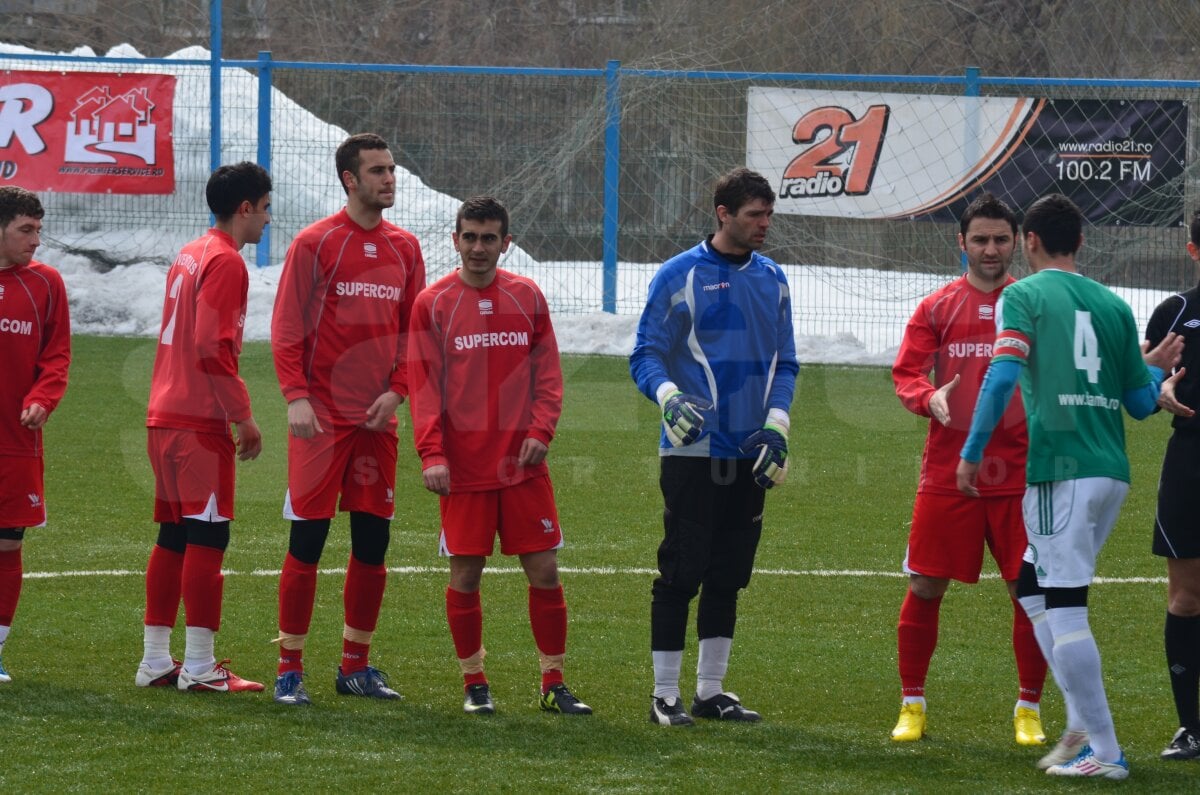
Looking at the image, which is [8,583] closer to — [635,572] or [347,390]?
[347,390]

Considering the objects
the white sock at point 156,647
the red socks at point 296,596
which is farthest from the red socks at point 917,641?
the white sock at point 156,647

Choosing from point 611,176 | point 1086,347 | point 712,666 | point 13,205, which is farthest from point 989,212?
point 611,176

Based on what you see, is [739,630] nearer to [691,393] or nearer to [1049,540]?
[691,393]

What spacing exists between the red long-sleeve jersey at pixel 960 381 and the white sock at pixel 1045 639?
42cm

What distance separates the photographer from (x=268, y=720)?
17.3ft

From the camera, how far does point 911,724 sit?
526cm

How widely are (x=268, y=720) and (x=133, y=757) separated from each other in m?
0.60

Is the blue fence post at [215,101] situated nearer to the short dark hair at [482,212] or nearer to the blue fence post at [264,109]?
the blue fence post at [264,109]

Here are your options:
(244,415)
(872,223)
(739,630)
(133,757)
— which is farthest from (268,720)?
(872,223)

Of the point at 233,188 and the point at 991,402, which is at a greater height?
the point at 233,188

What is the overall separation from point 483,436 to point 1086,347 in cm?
206

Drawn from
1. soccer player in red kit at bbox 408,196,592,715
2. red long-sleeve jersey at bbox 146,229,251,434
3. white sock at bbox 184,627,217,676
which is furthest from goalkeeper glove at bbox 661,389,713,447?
white sock at bbox 184,627,217,676

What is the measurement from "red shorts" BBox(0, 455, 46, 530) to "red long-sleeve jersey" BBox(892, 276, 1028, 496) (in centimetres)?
317

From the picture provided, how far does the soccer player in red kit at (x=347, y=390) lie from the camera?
5.60 meters
